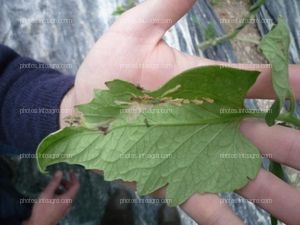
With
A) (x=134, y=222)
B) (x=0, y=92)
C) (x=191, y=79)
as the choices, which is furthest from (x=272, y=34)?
(x=134, y=222)

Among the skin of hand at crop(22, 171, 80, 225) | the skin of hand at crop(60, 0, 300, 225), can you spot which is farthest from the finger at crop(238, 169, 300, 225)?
the skin of hand at crop(22, 171, 80, 225)

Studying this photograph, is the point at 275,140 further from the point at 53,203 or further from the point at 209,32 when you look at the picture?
the point at 209,32

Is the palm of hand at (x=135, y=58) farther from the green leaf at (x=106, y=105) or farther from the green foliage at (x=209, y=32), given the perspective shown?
the green foliage at (x=209, y=32)

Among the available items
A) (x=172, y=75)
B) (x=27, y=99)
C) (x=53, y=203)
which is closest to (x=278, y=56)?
(x=172, y=75)

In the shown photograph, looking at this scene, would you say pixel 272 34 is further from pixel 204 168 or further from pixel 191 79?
pixel 204 168

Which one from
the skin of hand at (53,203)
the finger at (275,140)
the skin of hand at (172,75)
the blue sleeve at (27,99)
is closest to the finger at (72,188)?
the skin of hand at (53,203)

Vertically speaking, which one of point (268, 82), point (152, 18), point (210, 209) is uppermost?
point (152, 18)

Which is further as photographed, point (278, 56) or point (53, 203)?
point (53, 203)
